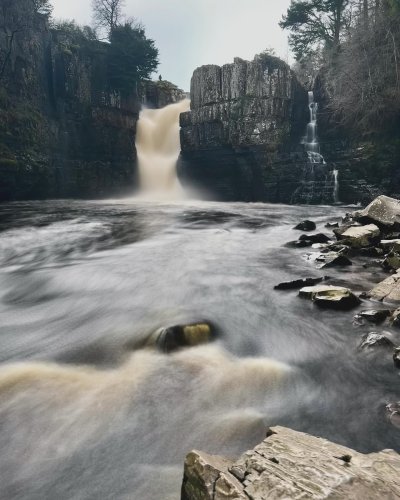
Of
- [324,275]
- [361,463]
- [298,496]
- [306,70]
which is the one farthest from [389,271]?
[306,70]

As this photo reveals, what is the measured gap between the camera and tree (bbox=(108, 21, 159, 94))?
26281 mm

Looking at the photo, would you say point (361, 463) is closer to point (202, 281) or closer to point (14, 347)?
point (14, 347)

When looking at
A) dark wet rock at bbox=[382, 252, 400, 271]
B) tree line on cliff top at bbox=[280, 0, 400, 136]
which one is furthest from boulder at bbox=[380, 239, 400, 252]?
tree line on cliff top at bbox=[280, 0, 400, 136]

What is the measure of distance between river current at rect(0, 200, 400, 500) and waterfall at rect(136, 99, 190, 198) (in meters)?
20.7

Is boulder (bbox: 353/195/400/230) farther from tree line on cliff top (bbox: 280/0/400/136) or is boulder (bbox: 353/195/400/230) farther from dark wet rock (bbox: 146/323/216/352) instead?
tree line on cliff top (bbox: 280/0/400/136)

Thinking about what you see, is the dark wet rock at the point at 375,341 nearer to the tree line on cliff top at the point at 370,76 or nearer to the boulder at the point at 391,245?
the boulder at the point at 391,245

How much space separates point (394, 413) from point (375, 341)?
105cm

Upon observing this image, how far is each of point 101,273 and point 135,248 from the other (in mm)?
2500

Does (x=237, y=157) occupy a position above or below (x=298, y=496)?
above

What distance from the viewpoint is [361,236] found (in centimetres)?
774

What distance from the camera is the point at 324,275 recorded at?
605cm

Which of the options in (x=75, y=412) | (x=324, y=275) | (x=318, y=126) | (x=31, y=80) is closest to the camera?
(x=75, y=412)

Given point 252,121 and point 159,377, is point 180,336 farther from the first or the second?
point 252,121

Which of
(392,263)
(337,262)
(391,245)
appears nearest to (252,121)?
(391,245)
